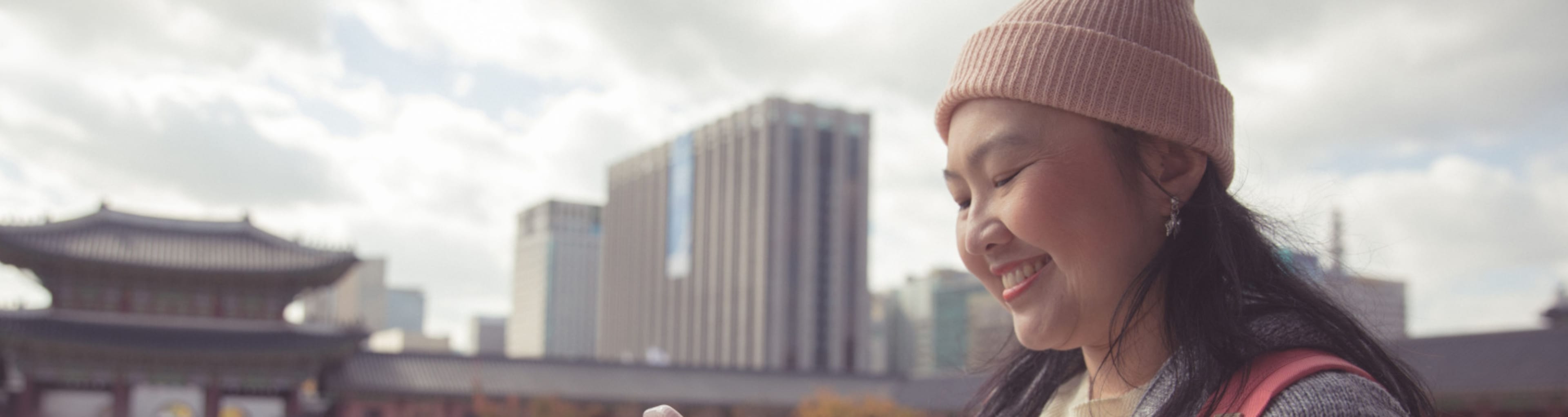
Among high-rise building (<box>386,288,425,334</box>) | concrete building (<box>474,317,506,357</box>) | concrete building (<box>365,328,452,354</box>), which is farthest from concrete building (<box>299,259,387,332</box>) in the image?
concrete building (<box>365,328,452,354</box>)

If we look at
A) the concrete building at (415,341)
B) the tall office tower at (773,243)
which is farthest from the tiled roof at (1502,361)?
the concrete building at (415,341)

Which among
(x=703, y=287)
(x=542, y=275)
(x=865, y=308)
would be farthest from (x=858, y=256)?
(x=542, y=275)

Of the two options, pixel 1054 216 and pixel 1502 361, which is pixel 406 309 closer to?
pixel 1502 361

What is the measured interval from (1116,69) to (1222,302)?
290 mm

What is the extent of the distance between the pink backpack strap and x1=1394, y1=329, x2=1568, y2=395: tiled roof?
16.3 m

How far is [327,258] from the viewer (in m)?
21.9

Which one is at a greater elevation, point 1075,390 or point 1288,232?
point 1288,232

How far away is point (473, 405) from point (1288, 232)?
2298cm

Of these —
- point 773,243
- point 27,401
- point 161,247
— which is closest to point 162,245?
point 161,247

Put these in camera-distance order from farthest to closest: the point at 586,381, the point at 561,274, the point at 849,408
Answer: the point at 561,274, the point at 586,381, the point at 849,408

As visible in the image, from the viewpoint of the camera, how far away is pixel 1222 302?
1218mm

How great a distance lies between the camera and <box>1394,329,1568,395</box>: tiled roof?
15.7m

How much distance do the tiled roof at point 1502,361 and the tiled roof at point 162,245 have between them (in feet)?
65.0

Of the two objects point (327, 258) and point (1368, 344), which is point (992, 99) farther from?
point (327, 258)
